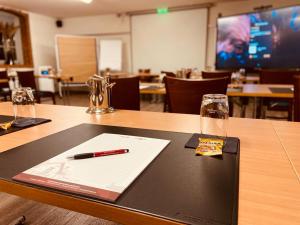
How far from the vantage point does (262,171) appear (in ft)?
1.64

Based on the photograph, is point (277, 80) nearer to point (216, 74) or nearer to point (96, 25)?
point (216, 74)

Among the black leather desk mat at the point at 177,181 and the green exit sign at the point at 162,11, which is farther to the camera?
the green exit sign at the point at 162,11

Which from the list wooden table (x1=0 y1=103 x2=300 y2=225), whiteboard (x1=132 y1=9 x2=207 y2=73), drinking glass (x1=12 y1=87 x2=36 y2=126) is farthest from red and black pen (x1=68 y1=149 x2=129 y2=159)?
whiteboard (x1=132 y1=9 x2=207 y2=73)

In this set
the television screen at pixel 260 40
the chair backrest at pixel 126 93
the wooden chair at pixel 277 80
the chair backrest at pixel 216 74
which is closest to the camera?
the chair backrest at pixel 126 93

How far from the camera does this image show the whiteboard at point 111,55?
22.3 ft

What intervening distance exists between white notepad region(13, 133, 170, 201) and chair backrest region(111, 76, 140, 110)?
3.66ft

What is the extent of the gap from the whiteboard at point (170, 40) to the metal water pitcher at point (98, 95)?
5.27 metres

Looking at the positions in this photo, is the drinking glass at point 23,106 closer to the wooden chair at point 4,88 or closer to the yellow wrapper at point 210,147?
the yellow wrapper at point 210,147

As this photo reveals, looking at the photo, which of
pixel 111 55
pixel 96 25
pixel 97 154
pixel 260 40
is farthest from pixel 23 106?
pixel 96 25

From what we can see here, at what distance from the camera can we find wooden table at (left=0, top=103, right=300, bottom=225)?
1.20 feet

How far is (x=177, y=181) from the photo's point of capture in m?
0.46

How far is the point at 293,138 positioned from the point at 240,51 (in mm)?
5019

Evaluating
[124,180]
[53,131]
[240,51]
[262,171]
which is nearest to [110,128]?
[53,131]

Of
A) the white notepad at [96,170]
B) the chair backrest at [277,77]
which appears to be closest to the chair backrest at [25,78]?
the chair backrest at [277,77]
